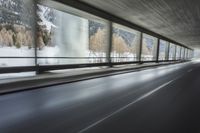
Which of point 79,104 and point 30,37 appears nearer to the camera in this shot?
point 79,104

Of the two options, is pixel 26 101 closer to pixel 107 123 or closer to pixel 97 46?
pixel 107 123

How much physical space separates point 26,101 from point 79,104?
1568mm

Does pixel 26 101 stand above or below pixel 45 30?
below

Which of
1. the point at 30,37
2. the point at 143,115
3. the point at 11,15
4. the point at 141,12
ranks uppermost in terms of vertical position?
the point at 141,12

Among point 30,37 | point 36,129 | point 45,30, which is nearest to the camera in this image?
point 36,129

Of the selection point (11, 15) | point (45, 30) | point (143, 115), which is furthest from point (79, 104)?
point (45, 30)

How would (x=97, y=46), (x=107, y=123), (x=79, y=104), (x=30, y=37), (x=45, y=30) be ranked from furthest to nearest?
(x=97, y=46) → (x=45, y=30) → (x=30, y=37) → (x=79, y=104) → (x=107, y=123)

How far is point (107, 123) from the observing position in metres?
A: 4.38

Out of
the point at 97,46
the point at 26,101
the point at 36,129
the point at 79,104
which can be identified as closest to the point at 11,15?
the point at 26,101

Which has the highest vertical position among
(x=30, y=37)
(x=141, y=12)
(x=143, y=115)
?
(x=141, y=12)

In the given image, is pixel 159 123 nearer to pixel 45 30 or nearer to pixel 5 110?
pixel 5 110

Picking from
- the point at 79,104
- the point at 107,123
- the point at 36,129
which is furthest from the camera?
the point at 79,104

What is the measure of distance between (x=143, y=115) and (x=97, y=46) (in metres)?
33.3

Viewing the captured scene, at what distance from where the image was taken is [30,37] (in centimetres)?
1258
